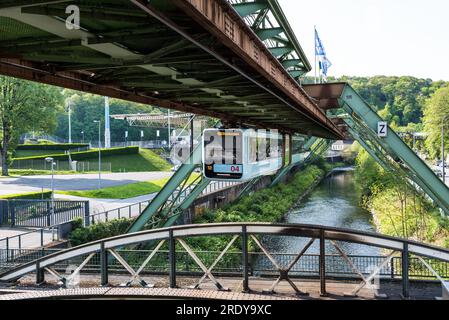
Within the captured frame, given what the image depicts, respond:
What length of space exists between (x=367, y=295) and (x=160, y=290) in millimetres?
3827

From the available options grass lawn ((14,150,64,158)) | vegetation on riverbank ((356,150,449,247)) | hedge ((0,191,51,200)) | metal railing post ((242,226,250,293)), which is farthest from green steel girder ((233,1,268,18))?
→ grass lawn ((14,150,64,158))

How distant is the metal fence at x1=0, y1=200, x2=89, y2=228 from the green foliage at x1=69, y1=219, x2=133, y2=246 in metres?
1.65

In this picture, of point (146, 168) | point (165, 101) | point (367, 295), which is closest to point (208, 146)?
point (165, 101)

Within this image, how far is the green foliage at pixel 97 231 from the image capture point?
17.1 meters

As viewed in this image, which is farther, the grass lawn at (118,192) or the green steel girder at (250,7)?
the grass lawn at (118,192)

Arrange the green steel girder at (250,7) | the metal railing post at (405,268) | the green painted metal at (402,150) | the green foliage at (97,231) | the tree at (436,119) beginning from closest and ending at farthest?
the metal railing post at (405,268), the green steel girder at (250,7), the green painted metal at (402,150), the green foliage at (97,231), the tree at (436,119)

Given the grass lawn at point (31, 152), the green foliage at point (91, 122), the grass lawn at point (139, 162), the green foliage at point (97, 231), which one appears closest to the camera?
the green foliage at point (97, 231)

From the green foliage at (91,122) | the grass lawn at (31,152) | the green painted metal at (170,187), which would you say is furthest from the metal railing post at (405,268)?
the green foliage at (91,122)

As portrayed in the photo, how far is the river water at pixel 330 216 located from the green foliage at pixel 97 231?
10393 mm

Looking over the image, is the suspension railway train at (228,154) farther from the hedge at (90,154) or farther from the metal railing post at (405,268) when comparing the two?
the hedge at (90,154)

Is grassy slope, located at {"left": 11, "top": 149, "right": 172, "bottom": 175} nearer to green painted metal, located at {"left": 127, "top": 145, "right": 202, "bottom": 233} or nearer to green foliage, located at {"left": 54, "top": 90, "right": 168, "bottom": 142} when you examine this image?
green foliage, located at {"left": 54, "top": 90, "right": 168, "bottom": 142}

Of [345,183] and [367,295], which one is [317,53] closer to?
[367,295]

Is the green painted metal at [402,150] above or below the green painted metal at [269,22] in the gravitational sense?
below

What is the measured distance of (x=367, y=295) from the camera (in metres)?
8.02
